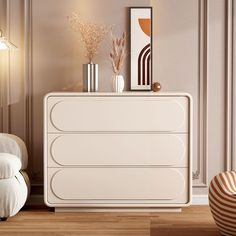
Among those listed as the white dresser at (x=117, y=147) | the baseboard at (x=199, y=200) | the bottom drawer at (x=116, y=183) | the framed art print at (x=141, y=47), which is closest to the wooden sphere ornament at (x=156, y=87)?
the framed art print at (x=141, y=47)

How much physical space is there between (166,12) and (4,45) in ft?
4.39

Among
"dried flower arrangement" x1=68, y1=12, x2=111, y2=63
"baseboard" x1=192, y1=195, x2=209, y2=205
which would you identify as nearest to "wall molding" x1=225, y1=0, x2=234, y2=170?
"baseboard" x1=192, y1=195, x2=209, y2=205

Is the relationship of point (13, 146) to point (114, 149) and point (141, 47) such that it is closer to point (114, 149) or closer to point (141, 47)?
point (114, 149)

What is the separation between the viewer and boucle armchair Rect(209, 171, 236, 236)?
12.2 feet

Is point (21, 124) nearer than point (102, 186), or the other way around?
point (102, 186)

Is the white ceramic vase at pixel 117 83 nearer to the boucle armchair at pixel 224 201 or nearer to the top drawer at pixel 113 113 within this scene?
the top drawer at pixel 113 113

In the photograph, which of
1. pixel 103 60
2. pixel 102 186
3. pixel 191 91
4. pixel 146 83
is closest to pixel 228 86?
pixel 191 91

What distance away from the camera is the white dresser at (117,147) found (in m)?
4.50

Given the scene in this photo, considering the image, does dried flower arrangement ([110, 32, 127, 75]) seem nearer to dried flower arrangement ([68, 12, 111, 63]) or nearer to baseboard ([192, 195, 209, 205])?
dried flower arrangement ([68, 12, 111, 63])

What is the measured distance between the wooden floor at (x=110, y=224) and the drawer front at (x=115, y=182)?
16 cm

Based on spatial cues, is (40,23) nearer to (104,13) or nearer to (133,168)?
(104,13)

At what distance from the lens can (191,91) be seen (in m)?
4.95

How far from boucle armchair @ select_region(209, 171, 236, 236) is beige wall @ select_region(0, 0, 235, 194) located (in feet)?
3.50

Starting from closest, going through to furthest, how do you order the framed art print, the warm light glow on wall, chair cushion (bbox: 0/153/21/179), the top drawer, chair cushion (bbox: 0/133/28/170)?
chair cushion (bbox: 0/153/21/179) < the top drawer < chair cushion (bbox: 0/133/28/170) < the warm light glow on wall < the framed art print
